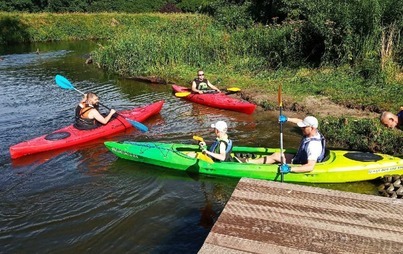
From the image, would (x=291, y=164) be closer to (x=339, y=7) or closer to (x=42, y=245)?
(x=42, y=245)

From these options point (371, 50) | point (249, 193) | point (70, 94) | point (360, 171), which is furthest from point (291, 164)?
point (70, 94)

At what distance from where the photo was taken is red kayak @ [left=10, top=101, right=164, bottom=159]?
7.83 metres

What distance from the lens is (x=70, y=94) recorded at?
1305cm

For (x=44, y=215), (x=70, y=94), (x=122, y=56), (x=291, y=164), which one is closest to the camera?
(x=44, y=215)

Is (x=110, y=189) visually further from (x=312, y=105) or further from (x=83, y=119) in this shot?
(x=312, y=105)

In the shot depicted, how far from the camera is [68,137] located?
827 cm

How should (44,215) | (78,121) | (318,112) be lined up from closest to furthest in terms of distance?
(44,215), (78,121), (318,112)

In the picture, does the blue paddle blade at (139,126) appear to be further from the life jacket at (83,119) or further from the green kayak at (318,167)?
the green kayak at (318,167)

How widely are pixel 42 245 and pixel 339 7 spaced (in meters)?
10.3

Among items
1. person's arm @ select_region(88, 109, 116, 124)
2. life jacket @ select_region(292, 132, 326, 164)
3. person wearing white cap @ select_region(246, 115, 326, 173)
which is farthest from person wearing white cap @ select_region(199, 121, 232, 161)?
person's arm @ select_region(88, 109, 116, 124)

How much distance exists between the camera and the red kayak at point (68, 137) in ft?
25.7

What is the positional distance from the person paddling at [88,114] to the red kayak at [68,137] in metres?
0.12

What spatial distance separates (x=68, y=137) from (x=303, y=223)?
6.21m

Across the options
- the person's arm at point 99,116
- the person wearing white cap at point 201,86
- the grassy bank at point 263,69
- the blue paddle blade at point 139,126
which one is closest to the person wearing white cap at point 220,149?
the blue paddle blade at point 139,126
